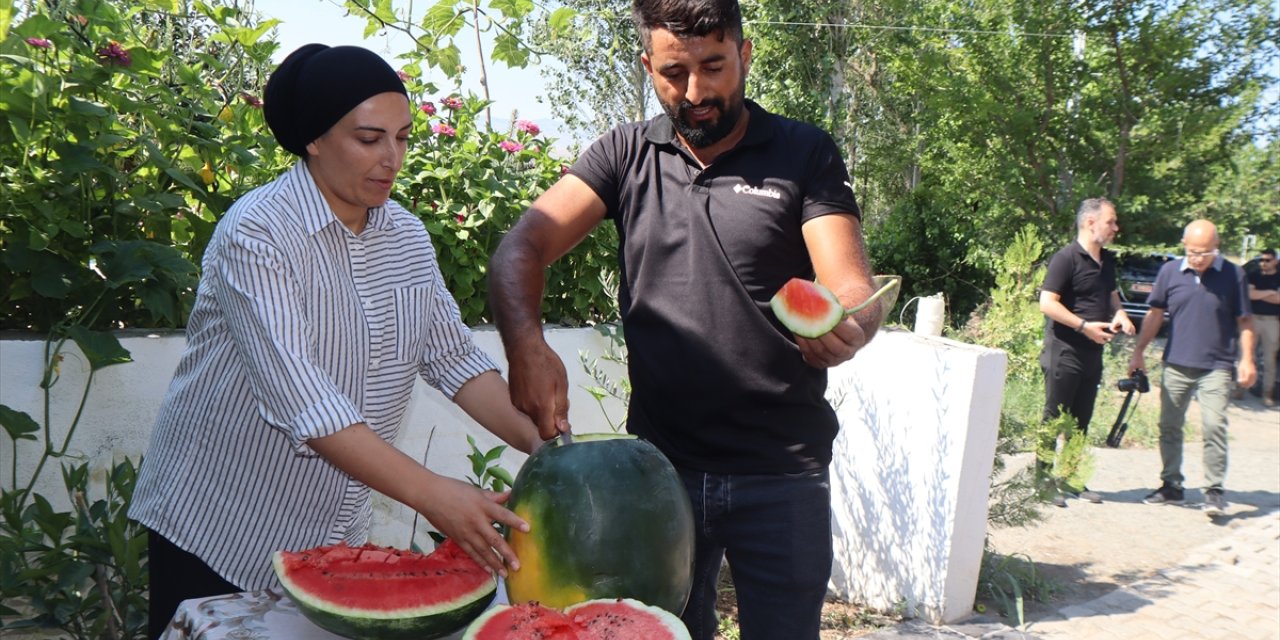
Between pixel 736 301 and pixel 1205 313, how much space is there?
6266 mm

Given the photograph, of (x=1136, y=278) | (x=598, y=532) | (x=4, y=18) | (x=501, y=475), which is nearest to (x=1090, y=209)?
(x=501, y=475)

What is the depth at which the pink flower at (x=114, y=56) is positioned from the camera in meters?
3.18

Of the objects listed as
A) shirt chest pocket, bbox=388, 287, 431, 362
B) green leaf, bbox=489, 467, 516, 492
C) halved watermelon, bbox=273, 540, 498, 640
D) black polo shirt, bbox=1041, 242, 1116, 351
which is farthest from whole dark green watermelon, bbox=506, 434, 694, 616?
black polo shirt, bbox=1041, 242, 1116, 351

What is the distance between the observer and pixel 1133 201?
56.5ft

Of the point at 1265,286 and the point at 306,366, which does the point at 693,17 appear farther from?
the point at 1265,286

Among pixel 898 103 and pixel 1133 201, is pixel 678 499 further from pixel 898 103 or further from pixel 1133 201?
pixel 898 103

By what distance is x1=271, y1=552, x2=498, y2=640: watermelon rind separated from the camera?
1.80 meters

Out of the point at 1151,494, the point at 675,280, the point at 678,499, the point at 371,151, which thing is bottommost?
the point at 1151,494

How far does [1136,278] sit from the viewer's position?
17703mm

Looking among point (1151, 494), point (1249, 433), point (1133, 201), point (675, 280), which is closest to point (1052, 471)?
point (1151, 494)

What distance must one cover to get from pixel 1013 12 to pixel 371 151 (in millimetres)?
17964

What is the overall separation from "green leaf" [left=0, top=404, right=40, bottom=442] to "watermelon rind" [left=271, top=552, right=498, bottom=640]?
1.67m

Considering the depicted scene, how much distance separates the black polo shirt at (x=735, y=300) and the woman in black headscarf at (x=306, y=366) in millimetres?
443

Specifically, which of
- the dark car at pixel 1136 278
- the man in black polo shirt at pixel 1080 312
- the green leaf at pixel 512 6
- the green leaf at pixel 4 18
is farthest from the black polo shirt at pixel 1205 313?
the dark car at pixel 1136 278
